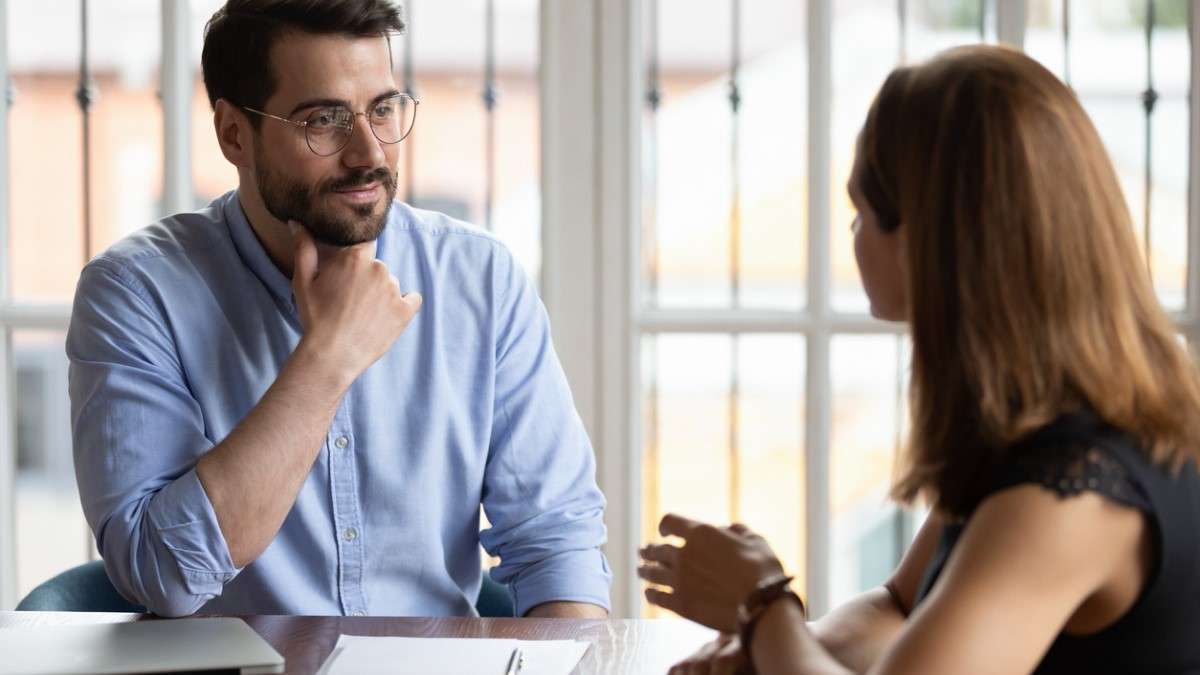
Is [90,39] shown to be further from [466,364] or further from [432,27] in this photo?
[466,364]

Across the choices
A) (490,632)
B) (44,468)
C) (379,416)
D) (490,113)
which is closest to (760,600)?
(490,632)

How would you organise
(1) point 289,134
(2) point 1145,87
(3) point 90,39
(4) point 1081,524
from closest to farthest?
(4) point 1081,524
(1) point 289,134
(2) point 1145,87
(3) point 90,39

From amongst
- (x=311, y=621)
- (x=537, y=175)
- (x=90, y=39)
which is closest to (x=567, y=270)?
(x=537, y=175)

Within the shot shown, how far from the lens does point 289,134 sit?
1908 mm

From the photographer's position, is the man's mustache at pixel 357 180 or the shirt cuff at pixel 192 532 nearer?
the shirt cuff at pixel 192 532

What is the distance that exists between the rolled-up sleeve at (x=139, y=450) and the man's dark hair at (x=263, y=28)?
33 centimetres

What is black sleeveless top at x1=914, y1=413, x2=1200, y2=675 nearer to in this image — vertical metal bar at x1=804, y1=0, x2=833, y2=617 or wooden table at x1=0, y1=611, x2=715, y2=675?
wooden table at x1=0, y1=611, x2=715, y2=675

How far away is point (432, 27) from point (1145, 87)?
1.51 meters

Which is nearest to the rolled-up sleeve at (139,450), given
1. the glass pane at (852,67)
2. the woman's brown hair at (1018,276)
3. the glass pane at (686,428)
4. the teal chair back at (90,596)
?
the teal chair back at (90,596)

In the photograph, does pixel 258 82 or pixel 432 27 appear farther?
pixel 432 27

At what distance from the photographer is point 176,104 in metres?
2.83

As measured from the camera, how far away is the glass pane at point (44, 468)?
296 cm

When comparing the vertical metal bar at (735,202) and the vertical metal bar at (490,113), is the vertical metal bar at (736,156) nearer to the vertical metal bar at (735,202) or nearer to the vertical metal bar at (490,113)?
the vertical metal bar at (735,202)

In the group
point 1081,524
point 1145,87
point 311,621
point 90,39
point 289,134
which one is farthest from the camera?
point 90,39
